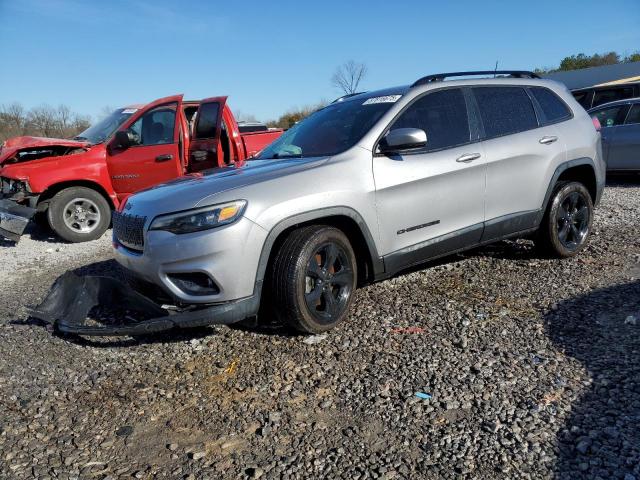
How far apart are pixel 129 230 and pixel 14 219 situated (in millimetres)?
4202

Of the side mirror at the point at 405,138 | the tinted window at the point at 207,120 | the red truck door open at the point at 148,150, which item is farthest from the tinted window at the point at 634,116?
the red truck door open at the point at 148,150

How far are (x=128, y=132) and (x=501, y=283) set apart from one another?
589cm

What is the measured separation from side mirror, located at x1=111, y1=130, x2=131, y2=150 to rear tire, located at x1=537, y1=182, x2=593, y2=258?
5.87 m

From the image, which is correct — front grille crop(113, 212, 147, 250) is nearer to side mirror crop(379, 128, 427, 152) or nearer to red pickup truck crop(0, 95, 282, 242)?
side mirror crop(379, 128, 427, 152)

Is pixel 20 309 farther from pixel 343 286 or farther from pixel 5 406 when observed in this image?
pixel 343 286

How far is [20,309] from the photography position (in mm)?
4801

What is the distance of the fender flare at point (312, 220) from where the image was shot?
11.3 ft

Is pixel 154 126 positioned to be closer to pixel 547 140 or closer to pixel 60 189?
pixel 60 189

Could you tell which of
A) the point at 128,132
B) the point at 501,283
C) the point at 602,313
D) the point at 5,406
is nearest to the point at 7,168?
the point at 128,132

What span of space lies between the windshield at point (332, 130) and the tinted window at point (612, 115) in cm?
793

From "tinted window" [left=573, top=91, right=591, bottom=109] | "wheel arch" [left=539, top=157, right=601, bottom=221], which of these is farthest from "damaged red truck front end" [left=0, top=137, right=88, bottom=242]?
"tinted window" [left=573, top=91, right=591, bottom=109]

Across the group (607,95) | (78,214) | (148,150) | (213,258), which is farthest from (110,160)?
(607,95)

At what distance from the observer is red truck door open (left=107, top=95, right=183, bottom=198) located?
777 centimetres

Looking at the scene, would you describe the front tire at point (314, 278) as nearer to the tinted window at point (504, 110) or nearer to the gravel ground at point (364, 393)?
the gravel ground at point (364, 393)
